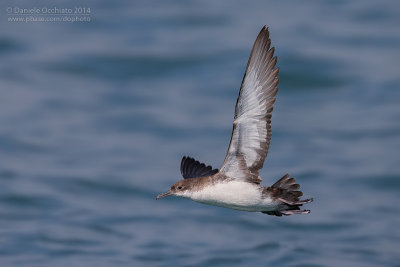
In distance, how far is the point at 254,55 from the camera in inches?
555

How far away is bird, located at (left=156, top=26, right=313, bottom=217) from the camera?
14.2 metres

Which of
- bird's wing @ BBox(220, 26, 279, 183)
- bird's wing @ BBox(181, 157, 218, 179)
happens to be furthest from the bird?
bird's wing @ BBox(181, 157, 218, 179)

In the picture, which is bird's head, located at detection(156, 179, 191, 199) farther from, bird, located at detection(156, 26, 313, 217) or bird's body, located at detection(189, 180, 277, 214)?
bird's body, located at detection(189, 180, 277, 214)

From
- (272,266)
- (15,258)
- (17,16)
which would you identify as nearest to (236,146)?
(272,266)

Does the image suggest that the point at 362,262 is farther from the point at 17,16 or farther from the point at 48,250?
the point at 17,16

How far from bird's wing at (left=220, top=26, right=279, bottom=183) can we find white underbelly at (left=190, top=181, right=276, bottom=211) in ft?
0.73

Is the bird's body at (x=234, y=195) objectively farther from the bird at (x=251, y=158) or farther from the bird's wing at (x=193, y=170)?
the bird's wing at (x=193, y=170)

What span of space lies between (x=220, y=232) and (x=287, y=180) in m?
19.9

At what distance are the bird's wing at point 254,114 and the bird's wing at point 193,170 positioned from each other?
164 cm

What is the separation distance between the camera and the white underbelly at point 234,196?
14.3 metres

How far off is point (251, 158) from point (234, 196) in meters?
0.76

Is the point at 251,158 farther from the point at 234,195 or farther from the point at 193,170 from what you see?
the point at 193,170

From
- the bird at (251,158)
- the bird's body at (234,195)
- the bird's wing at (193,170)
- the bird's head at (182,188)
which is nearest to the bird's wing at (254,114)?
the bird at (251,158)

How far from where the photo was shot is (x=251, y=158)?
14656 mm
